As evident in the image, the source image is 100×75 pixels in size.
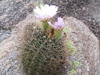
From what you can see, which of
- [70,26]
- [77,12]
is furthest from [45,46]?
[77,12]

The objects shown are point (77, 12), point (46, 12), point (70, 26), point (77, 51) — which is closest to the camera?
point (46, 12)

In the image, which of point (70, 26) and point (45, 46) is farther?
point (70, 26)

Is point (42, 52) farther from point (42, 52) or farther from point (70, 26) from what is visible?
point (70, 26)

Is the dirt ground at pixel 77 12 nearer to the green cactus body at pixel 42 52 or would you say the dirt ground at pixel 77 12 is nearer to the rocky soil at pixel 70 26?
the rocky soil at pixel 70 26

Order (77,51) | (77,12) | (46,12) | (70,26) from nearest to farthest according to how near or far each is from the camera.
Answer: (46,12) < (77,51) < (70,26) < (77,12)

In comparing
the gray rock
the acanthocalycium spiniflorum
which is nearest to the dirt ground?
the gray rock

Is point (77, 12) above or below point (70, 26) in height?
above

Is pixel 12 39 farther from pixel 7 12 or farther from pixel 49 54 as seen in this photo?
pixel 49 54

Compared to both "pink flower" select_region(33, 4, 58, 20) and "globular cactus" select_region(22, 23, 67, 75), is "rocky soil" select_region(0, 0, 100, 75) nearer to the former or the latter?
"globular cactus" select_region(22, 23, 67, 75)

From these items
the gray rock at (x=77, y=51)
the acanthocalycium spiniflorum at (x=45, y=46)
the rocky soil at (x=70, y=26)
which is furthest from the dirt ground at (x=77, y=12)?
the acanthocalycium spiniflorum at (x=45, y=46)
